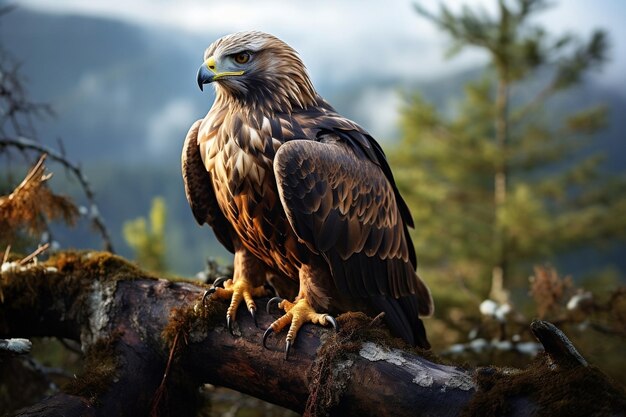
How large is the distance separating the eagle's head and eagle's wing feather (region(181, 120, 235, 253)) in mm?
325

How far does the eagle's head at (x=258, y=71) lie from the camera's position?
3.20 metres

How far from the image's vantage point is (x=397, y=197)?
3.57m

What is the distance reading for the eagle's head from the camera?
126 inches

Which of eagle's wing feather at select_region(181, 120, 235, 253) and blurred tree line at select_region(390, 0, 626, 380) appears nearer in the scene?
eagle's wing feather at select_region(181, 120, 235, 253)

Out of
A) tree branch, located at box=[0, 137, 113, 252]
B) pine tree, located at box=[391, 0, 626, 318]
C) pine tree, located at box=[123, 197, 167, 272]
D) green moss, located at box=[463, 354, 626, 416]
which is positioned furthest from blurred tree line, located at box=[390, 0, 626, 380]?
green moss, located at box=[463, 354, 626, 416]

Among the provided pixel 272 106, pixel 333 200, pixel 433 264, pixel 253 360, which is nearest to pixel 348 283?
pixel 333 200

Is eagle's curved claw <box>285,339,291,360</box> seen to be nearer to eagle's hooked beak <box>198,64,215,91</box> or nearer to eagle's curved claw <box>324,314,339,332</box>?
eagle's curved claw <box>324,314,339,332</box>

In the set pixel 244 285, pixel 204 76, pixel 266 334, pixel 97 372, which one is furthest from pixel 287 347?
pixel 204 76

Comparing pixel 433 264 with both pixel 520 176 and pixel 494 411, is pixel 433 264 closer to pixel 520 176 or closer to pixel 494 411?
pixel 520 176

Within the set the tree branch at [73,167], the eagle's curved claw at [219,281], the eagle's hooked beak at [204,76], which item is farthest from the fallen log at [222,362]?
the eagle's hooked beak at [204,76]

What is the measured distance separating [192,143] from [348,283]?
1124mm

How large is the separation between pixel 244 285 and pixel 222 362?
0.47 meters

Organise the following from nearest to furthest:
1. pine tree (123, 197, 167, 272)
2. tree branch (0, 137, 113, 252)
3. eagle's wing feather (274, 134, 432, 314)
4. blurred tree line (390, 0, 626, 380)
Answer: eagle's wing feather (274, 134, 432, 314) < tree branch (0, 137, 113, 252) < pine tree (123, 197, 167, 272) < blurred tree line (390, 0, 626, 380)

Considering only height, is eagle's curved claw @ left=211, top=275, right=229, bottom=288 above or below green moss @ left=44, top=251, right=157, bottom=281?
above
